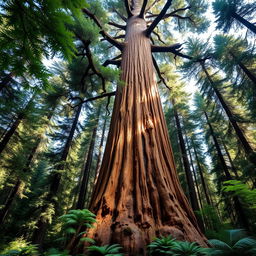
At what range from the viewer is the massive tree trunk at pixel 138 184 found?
1.38 metres

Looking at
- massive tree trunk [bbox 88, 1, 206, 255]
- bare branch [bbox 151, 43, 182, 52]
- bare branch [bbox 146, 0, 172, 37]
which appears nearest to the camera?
massive tree trunk [bbox 88, 1, 206, 255]

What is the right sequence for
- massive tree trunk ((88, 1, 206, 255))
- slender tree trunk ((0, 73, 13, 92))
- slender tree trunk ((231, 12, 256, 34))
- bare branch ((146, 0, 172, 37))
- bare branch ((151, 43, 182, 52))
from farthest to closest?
slender tree trunk ((0, 73, 13, 92)) → slender tree trunk ((231, 12, 256, 34)) → bare branch ((151, 43, 182, 52)) → bare branch ((146, 0, 172, 37)) → massive tree trunk ((88, 1, 206, 255))

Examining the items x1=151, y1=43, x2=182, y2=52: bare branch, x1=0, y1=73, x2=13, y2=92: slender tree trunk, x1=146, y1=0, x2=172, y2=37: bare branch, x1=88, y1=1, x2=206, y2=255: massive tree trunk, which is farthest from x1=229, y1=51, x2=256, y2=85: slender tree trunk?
x1=0, y1=73, x2=13, y2=92: slender tree trunk

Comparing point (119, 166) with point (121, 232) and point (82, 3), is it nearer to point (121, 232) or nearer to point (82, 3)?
point (121, 232)

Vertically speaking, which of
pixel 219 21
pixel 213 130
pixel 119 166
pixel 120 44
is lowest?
pixel 119 166

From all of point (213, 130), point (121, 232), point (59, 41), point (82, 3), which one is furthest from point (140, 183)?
point (213, 130)

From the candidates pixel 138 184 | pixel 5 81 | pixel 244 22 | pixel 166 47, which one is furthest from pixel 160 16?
pixel 5 81

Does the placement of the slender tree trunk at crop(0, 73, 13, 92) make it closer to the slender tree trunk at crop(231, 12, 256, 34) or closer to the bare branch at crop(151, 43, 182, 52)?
the bare branch at crop(151, 43, 182, 52)

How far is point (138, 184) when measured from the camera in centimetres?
174

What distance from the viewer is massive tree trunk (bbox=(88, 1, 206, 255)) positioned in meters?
1.38

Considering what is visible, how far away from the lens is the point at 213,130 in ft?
38.5

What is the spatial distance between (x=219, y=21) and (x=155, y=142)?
29.5ft

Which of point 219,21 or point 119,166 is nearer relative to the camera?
point 119,166

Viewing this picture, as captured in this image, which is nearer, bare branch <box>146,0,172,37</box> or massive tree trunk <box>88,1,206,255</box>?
massive tree trunk <box>88,1,206,255</box>
